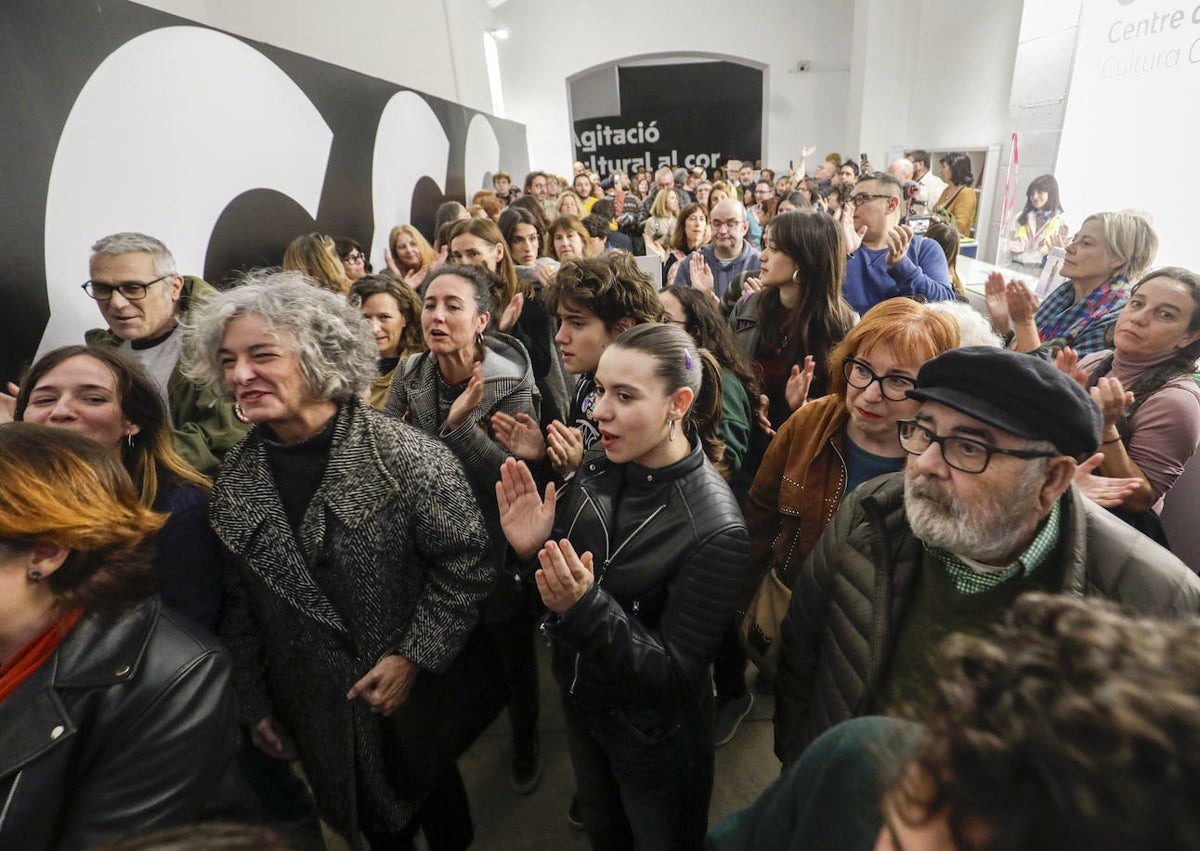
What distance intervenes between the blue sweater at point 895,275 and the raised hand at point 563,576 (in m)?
2.64

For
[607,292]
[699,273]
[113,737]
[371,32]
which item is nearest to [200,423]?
[113,737]

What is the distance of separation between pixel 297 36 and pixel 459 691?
9.68 m

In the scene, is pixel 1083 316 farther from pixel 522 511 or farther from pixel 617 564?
pixel 522 511

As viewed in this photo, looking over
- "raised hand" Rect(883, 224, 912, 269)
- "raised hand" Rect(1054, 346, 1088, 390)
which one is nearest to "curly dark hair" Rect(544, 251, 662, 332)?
"raised hand" Rect(1054, 346, 1088, 390)

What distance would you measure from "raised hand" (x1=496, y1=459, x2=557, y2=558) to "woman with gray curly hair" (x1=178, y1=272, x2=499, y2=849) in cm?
9

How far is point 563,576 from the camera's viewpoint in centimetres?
129

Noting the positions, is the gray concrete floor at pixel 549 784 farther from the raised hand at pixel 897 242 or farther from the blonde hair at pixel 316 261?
the blonde hair at pixel 316 261

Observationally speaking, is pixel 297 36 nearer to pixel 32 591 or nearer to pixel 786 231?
pixel 786 231

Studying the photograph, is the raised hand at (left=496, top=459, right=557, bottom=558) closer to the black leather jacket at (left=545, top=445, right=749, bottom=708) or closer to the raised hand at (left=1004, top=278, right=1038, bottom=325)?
the black leather jacket at (left=545, top=445, right=749, bottom=708)

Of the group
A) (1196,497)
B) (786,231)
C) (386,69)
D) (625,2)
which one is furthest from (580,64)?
(1196,497)

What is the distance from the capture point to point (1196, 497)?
7.01ft

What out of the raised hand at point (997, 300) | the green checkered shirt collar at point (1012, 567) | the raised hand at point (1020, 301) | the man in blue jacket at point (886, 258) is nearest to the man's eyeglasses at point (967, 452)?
the green checkered shirt collar at point (1012, 567)

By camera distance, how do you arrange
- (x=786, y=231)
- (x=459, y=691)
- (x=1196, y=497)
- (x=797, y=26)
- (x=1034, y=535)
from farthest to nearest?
(x=797, y=26) → (x=786, y=231) → (x=1196, y=497) → (x=459, y=691) → (x=1034, y=535)

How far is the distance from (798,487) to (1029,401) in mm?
855
